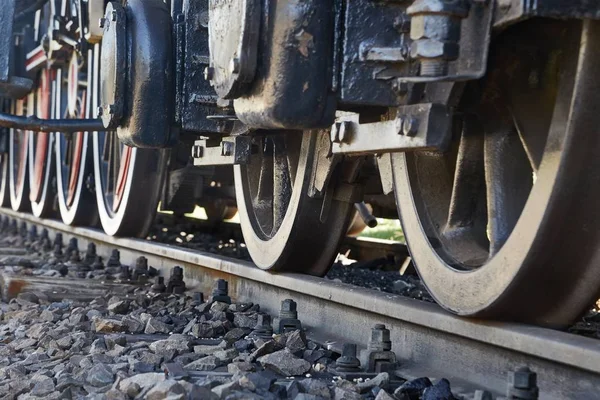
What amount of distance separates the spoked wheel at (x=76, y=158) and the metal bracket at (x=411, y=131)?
3.67 m

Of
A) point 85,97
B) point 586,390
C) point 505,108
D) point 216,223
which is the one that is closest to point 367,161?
point 505,108

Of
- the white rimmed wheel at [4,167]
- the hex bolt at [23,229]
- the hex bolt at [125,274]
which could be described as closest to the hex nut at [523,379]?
the hex bolt at [125,274]

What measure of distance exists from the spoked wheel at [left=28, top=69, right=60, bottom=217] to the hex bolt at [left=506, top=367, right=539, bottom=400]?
557cm

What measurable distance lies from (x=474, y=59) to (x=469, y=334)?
0.64m

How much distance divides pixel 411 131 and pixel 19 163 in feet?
22.0

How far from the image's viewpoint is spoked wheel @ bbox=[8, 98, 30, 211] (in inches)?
309

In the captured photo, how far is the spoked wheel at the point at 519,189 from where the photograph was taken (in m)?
1.89

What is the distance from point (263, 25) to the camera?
222 cm

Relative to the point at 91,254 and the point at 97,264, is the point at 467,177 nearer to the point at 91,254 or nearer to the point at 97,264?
the point at 97,264

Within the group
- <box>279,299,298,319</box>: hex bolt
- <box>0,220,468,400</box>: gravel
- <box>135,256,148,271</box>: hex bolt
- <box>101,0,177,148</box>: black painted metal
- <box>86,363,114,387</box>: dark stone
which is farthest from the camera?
<box>135,256,148,271</box>: hex bolt

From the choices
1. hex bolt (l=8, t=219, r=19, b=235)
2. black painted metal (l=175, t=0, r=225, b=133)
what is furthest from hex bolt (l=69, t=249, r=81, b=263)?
hex bolt (l=8, t=219, r=19, b=235)

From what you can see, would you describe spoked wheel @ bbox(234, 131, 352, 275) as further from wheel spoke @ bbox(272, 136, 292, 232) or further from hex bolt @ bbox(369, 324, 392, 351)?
hex bolt @ bbox(369, 324, 392, 351)

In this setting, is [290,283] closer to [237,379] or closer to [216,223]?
[237,379]

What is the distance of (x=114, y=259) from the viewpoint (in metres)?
4.89
